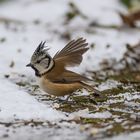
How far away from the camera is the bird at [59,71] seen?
6.84m

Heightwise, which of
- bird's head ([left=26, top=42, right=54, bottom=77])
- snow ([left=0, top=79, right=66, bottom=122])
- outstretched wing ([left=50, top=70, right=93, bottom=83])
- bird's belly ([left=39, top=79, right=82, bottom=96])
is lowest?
snow ([left=0, top=79, right=66, bottom=122])

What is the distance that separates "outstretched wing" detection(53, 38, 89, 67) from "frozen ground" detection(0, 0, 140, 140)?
53cm

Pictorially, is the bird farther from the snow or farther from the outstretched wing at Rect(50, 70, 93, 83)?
the snow

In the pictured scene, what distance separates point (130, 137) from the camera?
5242 millimetres

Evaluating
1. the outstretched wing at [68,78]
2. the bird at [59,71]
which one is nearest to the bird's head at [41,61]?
the bird at [59,71]

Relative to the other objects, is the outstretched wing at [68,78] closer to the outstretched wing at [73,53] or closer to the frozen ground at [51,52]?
the frozen ground at [51,52]

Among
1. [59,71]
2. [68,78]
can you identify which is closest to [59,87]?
[68,78]

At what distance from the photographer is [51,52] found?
997 centimetres

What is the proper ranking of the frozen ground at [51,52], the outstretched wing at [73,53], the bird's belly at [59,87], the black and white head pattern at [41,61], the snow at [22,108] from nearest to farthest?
1. the frozen ground at [51,52]
2. the snow at [22,108]
3. the bird's belly at [59,87]
4. the black and white head pattern at [41,61]
5. the outstretched wing at [73,53]

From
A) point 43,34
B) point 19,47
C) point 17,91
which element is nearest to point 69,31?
point 43,34

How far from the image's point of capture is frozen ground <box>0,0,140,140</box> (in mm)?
5727

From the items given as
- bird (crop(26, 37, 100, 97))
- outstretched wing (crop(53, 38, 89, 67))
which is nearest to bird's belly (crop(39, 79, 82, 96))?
bird (crop(26, 37, 100, 97))

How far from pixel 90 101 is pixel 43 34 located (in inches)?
175

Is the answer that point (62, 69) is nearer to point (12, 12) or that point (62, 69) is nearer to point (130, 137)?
point (130, 137)
